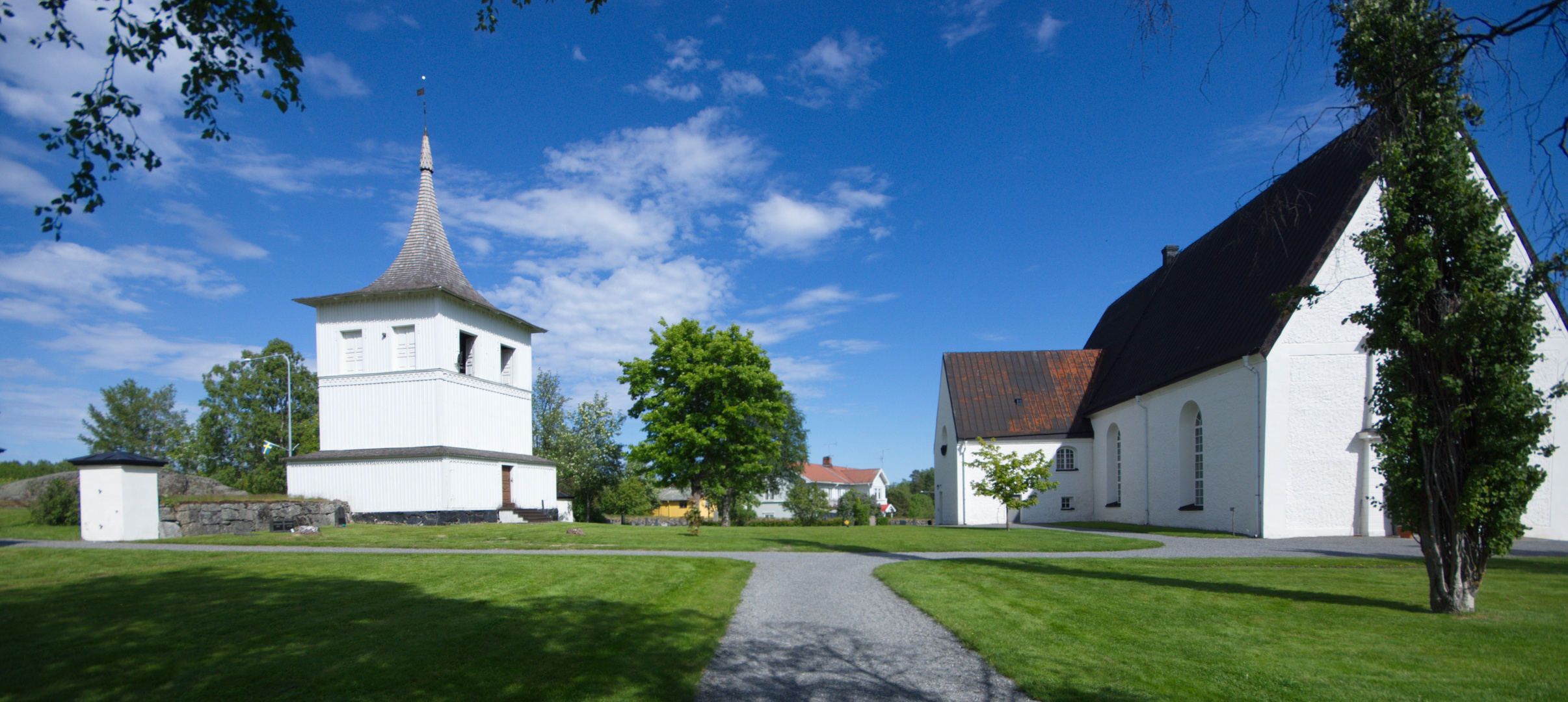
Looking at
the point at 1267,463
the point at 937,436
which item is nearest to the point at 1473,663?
the point at 1267,463

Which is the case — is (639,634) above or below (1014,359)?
below

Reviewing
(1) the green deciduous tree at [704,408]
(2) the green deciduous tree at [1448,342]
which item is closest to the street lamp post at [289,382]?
(1) the green deciduous tree at [704,408]

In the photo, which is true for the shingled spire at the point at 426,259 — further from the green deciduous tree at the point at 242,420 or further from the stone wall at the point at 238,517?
the green deciduous tree at the point at 242,420

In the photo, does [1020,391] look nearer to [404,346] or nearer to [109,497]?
[404,346]

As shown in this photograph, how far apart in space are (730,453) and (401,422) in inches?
527

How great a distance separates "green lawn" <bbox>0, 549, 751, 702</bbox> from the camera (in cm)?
508

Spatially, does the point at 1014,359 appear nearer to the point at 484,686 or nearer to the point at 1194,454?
the point at 1194,454

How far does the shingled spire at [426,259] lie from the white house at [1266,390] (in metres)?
25.7

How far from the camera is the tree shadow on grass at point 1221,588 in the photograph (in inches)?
356

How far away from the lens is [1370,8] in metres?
7.72

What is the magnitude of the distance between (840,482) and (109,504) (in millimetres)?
81429

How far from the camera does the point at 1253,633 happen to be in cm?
734

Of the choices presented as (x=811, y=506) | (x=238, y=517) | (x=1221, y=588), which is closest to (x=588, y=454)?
(x=811, y=506)

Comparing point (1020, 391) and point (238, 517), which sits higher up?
point (1020, 391)
